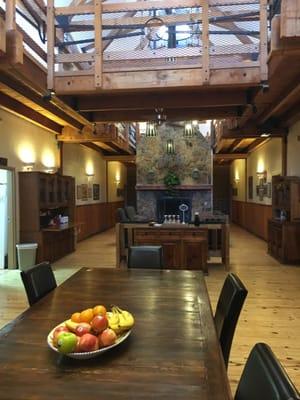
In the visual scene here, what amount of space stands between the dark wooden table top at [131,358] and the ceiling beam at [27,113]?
4.26m

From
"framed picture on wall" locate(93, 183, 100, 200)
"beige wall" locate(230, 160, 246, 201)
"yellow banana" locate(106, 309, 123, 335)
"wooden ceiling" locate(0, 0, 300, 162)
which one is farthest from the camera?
"beige wall" locate(230, 160, 246, 201)

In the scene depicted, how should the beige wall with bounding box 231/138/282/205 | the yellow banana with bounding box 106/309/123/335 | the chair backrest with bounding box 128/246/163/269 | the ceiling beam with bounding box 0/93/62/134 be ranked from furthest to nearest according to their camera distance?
the beige wall with bounding box 231/138/282/205
the ceiling beam with bounding box 0/93/62/134
the chair backrest with bounding box 128/246/163/269
the yellow banana with bounding box 106/309/123/335

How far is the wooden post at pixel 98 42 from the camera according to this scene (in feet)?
13.6

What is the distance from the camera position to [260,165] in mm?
10305

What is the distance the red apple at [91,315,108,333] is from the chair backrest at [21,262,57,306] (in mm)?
917

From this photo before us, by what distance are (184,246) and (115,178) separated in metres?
9.17

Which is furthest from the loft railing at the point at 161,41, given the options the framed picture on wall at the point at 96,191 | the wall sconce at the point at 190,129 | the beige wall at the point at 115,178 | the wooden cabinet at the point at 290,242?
the beige wall at the point at 115,178

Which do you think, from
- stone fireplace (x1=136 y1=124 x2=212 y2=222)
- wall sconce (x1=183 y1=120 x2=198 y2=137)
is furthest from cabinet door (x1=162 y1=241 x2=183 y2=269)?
wall sconce (x1=183 y1=120 x2=198 y2=137)

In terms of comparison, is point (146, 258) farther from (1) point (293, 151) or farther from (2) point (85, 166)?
(2) point (85, 166)

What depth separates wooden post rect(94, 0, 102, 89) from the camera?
13.6 feet

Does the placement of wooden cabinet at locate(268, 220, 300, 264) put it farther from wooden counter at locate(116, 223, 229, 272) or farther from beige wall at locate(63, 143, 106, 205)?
beige wall at locate(63, 143, 106, 205)

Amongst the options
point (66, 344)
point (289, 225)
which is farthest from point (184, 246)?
point (66, 344)

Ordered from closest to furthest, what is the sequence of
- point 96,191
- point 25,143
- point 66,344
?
point 66,344 → point 25,143 → point 96,191

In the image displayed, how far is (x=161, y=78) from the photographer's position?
430cm
